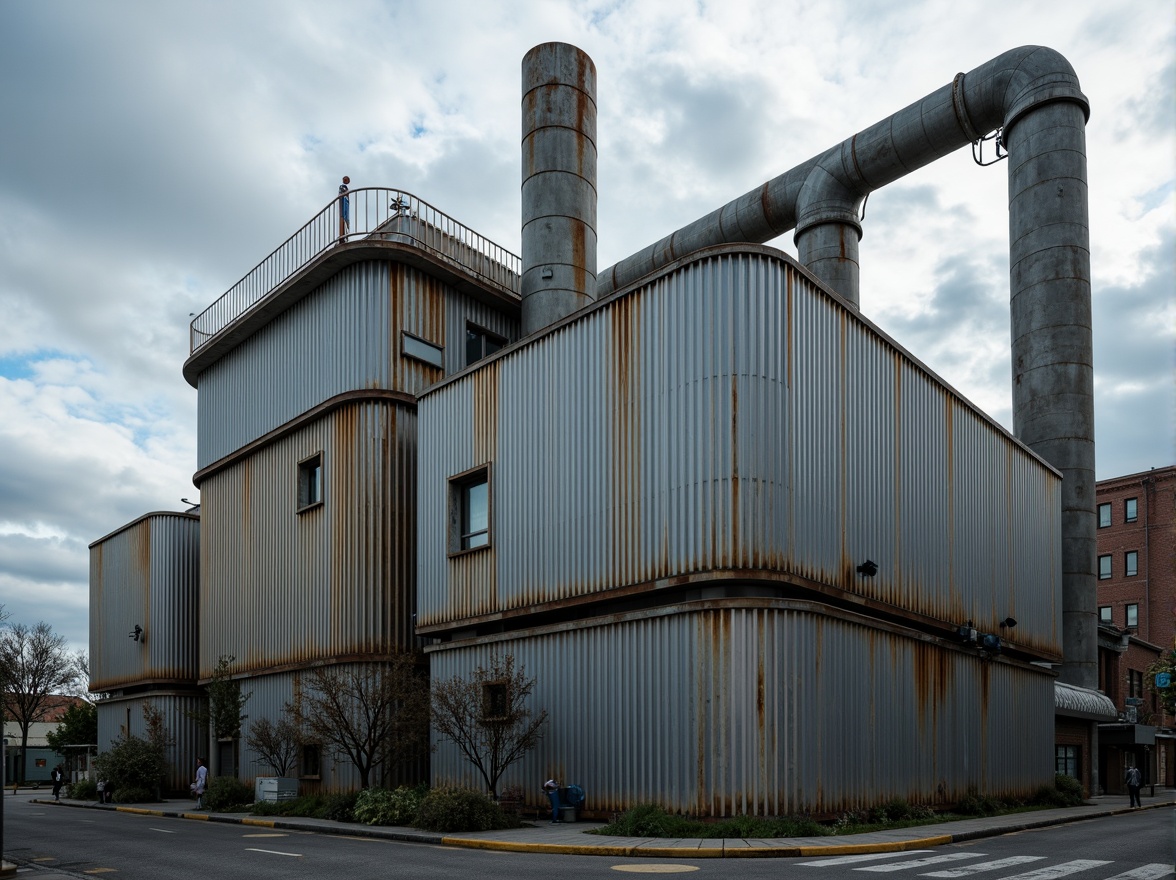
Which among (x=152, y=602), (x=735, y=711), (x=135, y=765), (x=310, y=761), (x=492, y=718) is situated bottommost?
(x=135, y=765)

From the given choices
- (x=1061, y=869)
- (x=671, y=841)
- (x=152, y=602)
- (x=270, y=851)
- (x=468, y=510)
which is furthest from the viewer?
(x=152, y=602)

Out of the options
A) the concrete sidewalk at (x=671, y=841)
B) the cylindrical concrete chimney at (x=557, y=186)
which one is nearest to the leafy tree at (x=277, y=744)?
the concrete sidewalk at (x=671, y=841)

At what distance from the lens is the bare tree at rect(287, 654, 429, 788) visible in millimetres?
25891

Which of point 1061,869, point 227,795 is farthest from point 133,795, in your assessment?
point 1061,869

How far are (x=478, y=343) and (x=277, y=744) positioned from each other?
12224 millimetres

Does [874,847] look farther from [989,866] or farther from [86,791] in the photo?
[86,791]

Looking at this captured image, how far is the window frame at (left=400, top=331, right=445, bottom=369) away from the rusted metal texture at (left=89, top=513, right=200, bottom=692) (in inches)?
560

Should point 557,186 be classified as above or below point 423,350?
above

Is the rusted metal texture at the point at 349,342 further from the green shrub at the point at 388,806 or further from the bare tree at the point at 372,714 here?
the green shrub at the point at 388,806

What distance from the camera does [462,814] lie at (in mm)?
20766

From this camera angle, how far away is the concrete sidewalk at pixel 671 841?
16750 mm

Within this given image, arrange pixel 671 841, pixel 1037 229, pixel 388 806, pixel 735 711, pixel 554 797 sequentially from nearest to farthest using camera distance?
pixel 671 841
pixel 735 711
pixel 554 797
pixel 388 806
pixel 1037 229

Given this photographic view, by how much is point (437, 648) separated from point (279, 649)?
7.03 meters

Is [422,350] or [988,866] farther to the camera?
[422,350]
